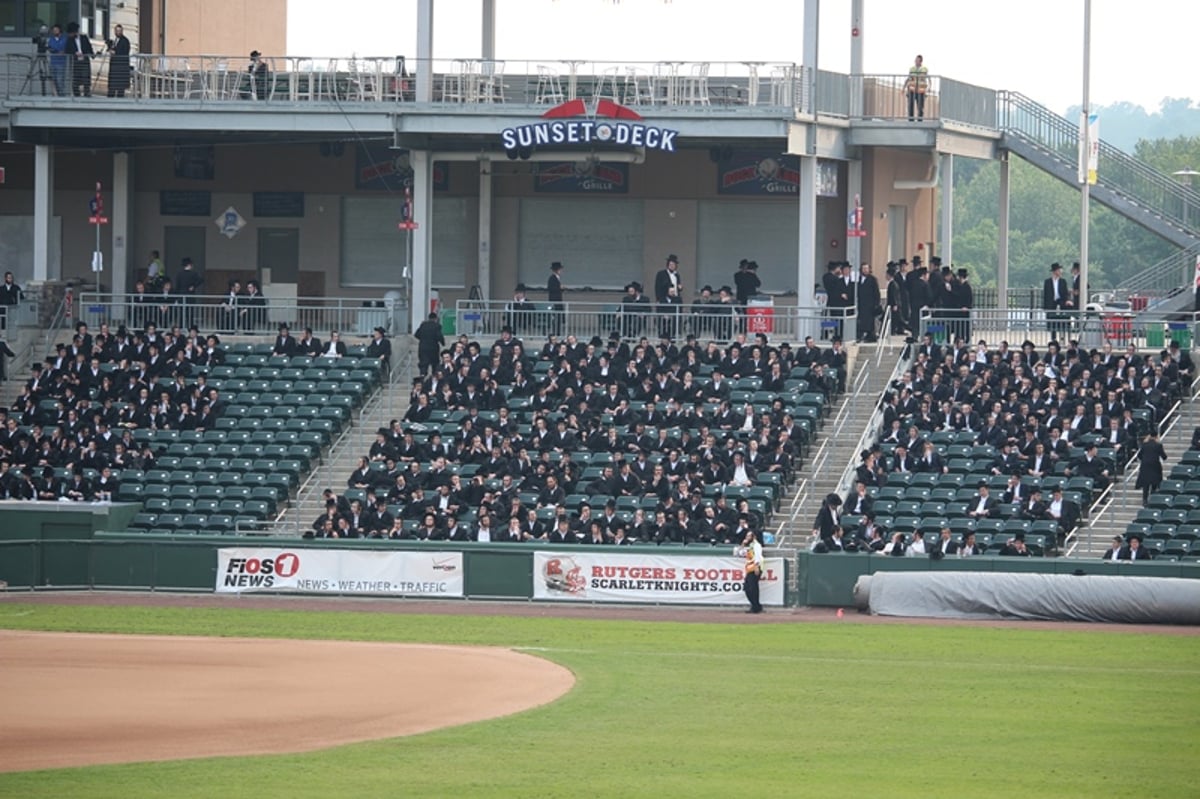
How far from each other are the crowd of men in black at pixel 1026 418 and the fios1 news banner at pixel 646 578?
1553 millimetres

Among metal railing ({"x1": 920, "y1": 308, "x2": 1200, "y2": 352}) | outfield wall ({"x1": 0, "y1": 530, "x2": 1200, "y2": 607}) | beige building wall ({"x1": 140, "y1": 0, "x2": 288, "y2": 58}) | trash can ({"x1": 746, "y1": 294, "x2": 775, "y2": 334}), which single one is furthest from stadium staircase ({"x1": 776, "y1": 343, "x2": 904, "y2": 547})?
beige building wall ({"x1": 140, "y1": 0, "x2": 288, "y2": 58})

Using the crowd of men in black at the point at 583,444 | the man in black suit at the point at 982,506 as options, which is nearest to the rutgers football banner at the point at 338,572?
the crowd of men in black at the point at 583,444

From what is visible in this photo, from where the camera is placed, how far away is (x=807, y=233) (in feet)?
138

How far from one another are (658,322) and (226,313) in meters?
9.82

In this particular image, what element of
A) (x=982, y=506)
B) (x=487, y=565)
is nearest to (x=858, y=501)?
(x=982, y=506)

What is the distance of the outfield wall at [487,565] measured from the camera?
3238 centimetres

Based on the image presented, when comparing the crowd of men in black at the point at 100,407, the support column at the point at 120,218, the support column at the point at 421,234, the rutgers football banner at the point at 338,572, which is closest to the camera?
the rutgers football banner at the point at 338,572

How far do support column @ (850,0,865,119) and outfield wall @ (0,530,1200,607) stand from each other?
13308 millimetres

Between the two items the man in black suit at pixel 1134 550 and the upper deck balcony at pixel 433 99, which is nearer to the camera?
the man in black suit at pixel 1134 550

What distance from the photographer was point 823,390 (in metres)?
38.7

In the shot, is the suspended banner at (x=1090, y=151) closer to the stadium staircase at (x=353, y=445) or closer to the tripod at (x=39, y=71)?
the stadium staircase at (x=353, y=445)

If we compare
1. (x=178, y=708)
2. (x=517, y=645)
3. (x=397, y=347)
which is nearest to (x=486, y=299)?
(x=397, y=347)

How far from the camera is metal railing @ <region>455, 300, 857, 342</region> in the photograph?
1636 inches

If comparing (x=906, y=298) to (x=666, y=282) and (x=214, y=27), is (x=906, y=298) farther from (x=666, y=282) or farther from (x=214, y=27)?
(x=214, y=27)
